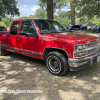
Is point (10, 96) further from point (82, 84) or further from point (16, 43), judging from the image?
point (16, 43)

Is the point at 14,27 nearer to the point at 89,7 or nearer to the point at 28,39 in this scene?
the point at 28,39

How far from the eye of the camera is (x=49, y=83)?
3402mm

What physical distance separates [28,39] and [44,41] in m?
0.85

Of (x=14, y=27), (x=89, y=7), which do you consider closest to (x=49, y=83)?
(x=14, y=27)

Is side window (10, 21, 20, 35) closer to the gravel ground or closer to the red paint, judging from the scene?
the red paint

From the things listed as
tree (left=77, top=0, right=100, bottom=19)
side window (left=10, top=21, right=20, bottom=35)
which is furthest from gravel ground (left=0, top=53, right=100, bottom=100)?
tree (left=77, top=0, right=100, bottom=19)

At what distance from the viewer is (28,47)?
4.58 m

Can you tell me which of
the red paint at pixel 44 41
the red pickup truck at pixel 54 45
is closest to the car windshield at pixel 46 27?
the red pickup truck at pixel 54 45

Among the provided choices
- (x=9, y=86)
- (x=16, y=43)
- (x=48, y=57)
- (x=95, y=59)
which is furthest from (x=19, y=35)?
(x=95, y=59)

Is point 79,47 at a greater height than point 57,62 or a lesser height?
greater

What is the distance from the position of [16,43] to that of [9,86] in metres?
2.30

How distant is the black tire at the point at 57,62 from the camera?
11.7 feet

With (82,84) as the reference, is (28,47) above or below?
above

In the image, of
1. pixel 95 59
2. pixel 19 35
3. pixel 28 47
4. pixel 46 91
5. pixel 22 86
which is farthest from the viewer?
pixel 19 35
